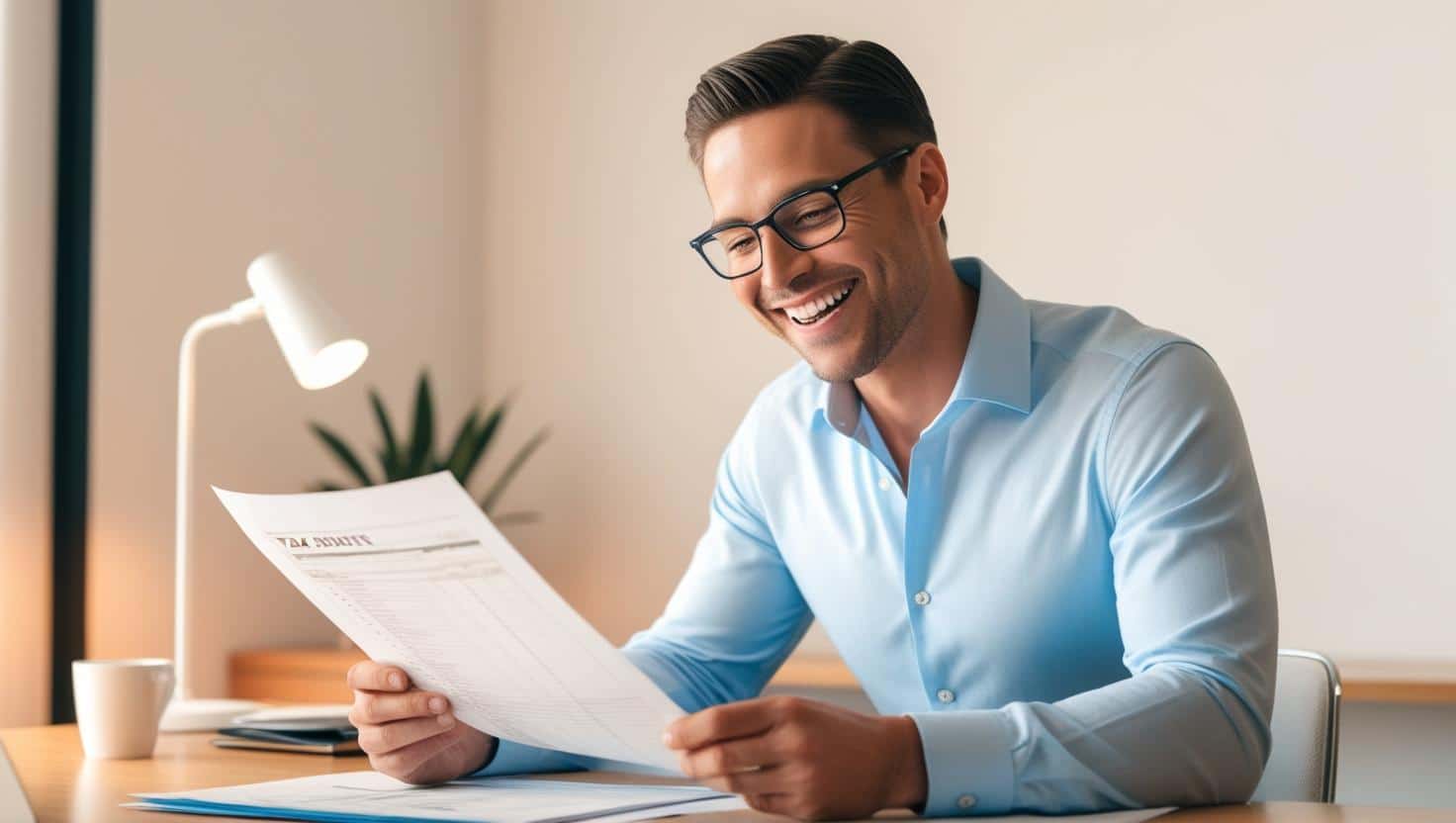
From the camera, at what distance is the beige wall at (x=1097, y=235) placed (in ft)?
9.00

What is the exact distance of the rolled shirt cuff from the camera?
1.08 m

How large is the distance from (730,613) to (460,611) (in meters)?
0.61

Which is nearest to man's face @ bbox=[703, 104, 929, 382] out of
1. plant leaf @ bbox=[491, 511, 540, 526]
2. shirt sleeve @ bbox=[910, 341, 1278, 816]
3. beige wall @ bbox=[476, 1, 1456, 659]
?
shirt sleeve @ bbox=[910, 341, 1278, 816]

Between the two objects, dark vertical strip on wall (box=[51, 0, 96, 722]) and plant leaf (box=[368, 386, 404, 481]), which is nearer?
dark vertical strip on wall (box=[51, 0, 96, 722])

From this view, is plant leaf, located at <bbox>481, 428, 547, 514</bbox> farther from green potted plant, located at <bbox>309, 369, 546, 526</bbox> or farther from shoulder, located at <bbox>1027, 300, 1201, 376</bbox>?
shoulder, located at <bbox>1027, 300, 1201, 376</bbox>

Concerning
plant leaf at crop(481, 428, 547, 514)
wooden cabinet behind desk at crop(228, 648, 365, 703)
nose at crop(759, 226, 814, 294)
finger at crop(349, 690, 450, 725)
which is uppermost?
nose at crop(759, 226, 814, 294)

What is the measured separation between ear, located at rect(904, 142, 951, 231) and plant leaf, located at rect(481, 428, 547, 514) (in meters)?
1.86

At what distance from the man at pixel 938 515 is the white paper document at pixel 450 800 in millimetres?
55

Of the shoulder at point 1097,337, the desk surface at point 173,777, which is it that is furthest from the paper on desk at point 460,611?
the shoulder at point 1097,337

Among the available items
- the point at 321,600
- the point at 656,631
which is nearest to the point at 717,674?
the point at 656,631

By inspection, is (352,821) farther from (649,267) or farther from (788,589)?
(649,267)

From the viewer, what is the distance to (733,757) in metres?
1.01

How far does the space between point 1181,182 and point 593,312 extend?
4.54 feet

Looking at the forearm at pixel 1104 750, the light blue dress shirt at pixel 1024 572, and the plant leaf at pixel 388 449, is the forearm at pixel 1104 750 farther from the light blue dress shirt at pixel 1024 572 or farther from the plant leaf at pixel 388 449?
the plant leaf at pixel 388 449
